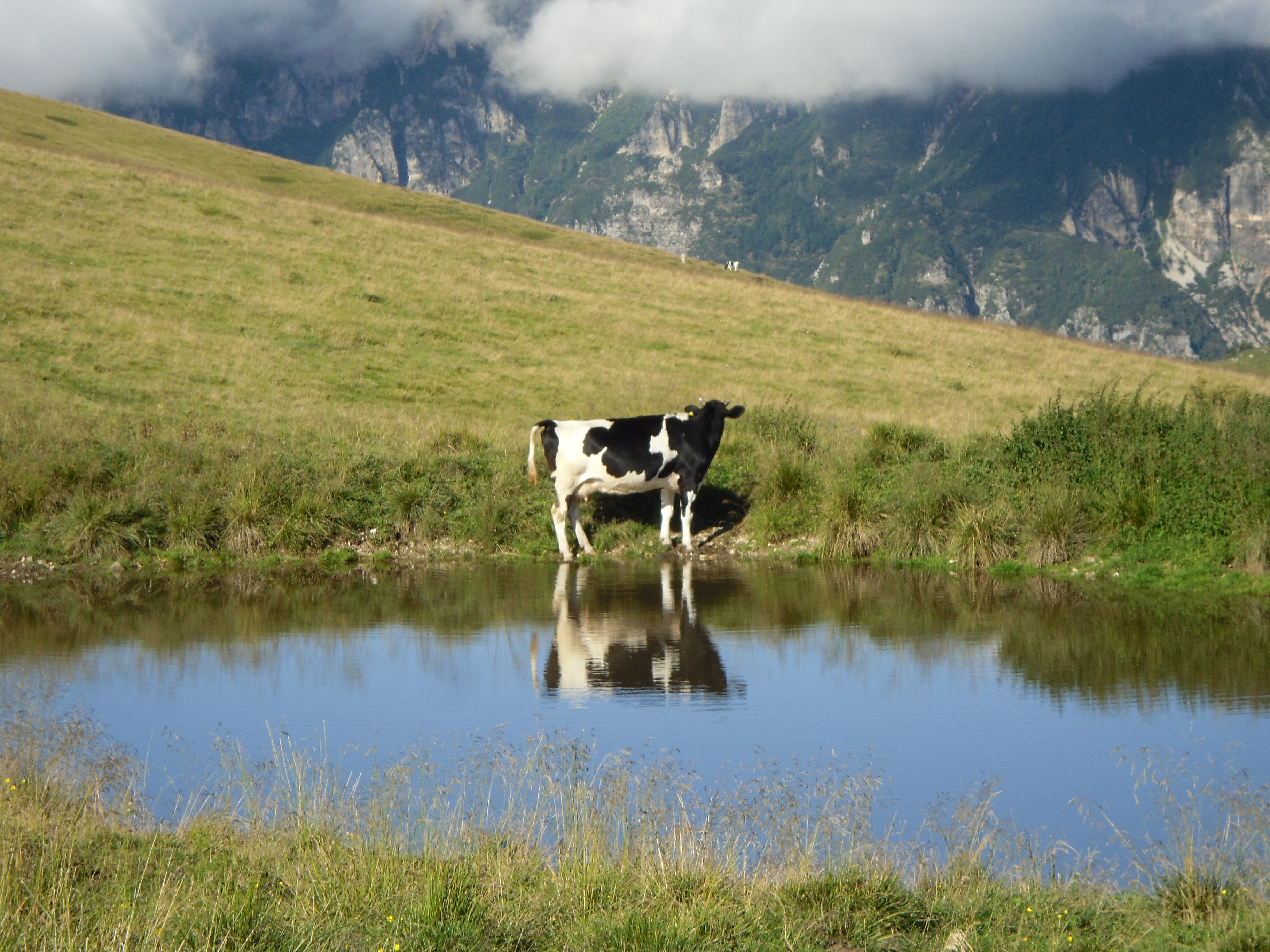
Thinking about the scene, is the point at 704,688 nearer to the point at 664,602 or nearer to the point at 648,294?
the point at 664,602

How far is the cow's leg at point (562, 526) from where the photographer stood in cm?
1802

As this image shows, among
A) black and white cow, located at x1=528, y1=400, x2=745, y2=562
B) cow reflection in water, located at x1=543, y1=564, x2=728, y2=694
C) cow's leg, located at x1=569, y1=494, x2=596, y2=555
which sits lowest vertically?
cow reflection in water, located at x1=543, y1=564, x2=728, y2=694

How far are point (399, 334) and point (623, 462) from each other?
1629cm

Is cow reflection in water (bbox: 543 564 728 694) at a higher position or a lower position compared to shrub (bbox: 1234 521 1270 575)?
lower

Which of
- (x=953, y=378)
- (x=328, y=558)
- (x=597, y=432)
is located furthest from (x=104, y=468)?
(x=953, y=378)

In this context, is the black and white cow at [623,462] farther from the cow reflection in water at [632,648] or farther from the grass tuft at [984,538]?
the grass tuft at [984,538]

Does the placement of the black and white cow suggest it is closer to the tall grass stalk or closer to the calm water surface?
the calm water surface

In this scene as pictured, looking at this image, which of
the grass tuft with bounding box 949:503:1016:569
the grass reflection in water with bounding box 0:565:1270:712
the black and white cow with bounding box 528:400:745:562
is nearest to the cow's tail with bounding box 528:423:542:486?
the black and white cow with bounding box 528:400:745:562

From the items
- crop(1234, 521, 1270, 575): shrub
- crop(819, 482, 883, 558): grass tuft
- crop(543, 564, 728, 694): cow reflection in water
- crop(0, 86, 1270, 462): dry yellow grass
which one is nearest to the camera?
crop(543, 564, 728, 694): cow reflection in water

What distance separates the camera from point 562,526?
59.4 ft

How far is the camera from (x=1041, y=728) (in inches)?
359

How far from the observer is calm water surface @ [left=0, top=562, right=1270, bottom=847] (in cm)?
855

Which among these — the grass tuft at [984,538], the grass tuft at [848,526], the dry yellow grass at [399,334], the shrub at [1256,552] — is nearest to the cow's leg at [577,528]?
the grass tuft at [848,526]

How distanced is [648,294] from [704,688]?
34.2 m
